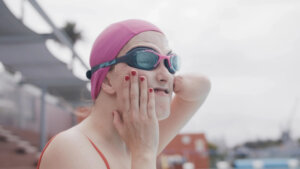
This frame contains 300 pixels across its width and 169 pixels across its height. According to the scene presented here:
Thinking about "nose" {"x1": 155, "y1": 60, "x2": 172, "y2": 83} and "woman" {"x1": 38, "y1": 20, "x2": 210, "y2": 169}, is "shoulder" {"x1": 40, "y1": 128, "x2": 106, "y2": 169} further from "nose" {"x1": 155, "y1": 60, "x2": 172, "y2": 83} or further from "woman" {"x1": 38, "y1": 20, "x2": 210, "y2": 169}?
"nose" {"x1": 155, "y1": 60, "x2": 172, "y2": 83}

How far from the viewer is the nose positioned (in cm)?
148

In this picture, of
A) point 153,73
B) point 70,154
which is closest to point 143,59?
point 153,73

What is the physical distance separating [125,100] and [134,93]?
5 cm

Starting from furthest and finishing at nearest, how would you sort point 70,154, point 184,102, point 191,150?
point 191,150 → point 184,102 → point 70,154

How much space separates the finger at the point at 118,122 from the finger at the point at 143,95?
0.14 metres

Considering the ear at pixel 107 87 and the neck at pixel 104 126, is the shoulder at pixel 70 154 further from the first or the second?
the ear at pixel 107 87

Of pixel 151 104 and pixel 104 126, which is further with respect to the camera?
pixel 104 126

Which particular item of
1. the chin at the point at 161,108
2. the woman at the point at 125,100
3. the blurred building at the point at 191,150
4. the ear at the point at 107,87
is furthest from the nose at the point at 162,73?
the blurred building at the point at 191,150

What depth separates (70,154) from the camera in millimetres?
1329

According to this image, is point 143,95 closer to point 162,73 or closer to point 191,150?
point 162,73

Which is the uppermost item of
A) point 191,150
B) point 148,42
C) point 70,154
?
point 191,150

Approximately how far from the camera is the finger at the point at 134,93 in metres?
1.38

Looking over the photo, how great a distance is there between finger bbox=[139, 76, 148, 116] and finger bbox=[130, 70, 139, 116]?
2cm

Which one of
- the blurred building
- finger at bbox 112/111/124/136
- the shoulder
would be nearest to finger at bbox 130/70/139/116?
finger at bbox 112/111/124/136
